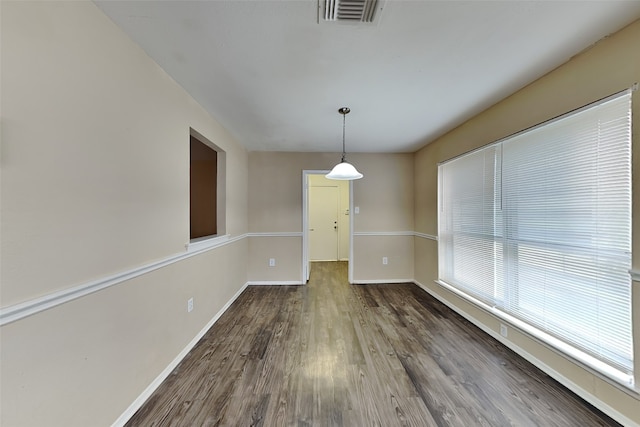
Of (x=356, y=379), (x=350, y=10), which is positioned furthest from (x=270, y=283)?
(x=350, y=10)

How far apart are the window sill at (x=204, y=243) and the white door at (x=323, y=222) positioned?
11.1 feet

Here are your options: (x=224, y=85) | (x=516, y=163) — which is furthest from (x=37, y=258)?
(x=516, y=163)

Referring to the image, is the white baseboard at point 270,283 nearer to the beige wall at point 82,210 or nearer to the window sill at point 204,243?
the window sill at point 204,243

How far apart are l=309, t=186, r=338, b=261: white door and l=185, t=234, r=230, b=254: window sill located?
3.39 metres

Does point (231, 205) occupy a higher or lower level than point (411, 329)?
higher

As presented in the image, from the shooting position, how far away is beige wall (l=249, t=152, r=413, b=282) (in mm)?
4184

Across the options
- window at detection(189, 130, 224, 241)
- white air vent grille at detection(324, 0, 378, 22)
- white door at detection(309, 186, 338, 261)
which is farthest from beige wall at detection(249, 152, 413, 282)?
white air vent grille at detection(324, 0, 378, 22)

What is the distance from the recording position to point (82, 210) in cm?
117

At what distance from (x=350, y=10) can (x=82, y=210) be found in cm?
165

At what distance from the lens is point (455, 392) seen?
5.51 feet

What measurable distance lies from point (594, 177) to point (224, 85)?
2.70m

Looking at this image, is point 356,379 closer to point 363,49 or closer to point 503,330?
point 503,330

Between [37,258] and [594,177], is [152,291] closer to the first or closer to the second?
[37,258]

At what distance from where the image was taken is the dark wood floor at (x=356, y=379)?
1.48 m
